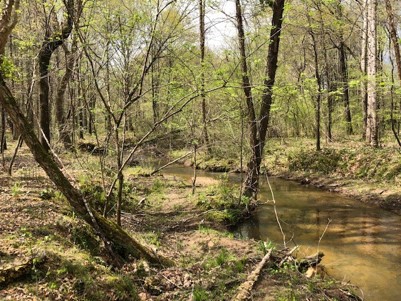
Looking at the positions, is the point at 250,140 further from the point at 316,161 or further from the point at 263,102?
the point at 316,161

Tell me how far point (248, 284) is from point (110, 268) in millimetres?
1984

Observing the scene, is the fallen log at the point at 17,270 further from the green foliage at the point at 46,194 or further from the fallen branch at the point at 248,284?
the green foliage at the point at 46,194

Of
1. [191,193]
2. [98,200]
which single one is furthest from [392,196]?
[98,200]

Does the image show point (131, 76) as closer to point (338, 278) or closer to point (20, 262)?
point (20, 262)

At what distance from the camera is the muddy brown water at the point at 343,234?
7.18 meters

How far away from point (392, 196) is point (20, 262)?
1188cm

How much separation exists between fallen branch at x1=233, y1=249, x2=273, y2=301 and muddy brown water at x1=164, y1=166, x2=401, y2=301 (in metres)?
1.13

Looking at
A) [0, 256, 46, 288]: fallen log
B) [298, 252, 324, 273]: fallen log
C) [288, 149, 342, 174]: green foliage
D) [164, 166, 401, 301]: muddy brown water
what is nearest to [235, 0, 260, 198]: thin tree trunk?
[164, 166, 401, 301]: muddy brown water

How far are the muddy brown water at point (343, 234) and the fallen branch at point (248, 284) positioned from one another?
1.13 meters

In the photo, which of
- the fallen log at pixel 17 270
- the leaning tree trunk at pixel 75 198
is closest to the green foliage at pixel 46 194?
the leaning tree trunk at pixel 75 198

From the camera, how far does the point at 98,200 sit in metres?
8.85

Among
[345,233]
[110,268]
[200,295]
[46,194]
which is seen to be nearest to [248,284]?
[200,295]

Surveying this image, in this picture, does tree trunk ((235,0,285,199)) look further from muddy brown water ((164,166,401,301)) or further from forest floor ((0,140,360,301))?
forest floor ((0,140,360,301))

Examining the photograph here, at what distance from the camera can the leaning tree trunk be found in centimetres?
502
